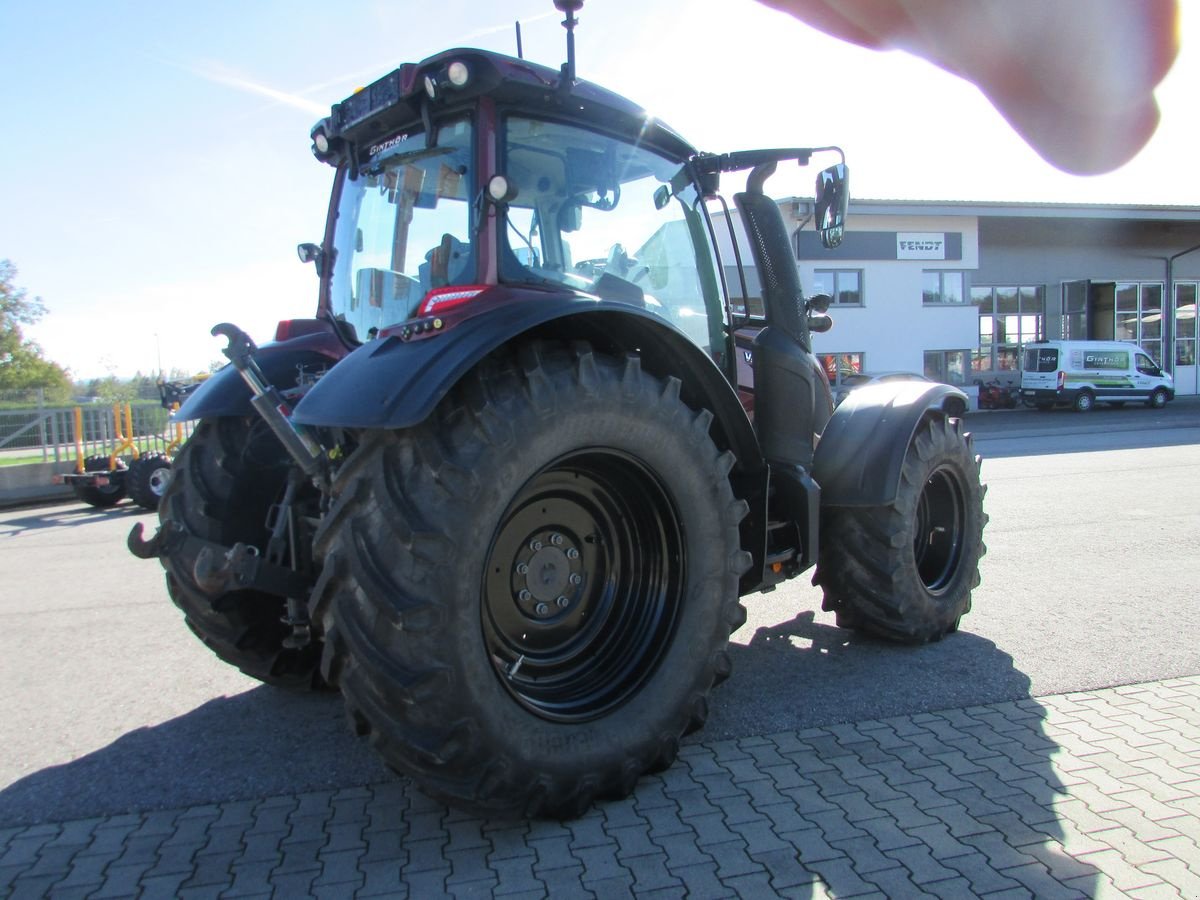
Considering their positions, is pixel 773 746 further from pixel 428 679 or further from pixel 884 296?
pixel 884 296

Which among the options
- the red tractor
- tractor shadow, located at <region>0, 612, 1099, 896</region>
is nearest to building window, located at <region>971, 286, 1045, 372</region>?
the red tractor

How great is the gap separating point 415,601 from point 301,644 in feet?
2.80

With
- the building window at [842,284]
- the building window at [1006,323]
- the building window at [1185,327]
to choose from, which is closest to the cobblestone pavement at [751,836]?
the building window at [842,284]

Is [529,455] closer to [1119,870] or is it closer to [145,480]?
[1119,870]

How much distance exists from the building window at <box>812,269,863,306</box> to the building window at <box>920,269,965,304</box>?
2.25m

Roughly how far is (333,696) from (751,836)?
2.16 m

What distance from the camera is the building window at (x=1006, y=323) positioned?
31.8 meters

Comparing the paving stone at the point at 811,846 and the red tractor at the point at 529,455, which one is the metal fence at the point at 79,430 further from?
the paving stone at the point at 811,846

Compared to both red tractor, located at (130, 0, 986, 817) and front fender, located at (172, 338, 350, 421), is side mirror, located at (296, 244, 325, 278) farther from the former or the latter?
front fender, located at (172, 338, 350, 421)

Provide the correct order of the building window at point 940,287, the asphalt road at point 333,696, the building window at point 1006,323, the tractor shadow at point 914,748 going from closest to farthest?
the tractor shadow at point 914,748
the asphalt road at point 333,696
the building window at point 940,287
the building window at point 1006,323

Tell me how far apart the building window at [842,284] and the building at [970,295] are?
0.03m

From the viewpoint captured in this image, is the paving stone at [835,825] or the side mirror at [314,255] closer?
the paving stone at [835,825]

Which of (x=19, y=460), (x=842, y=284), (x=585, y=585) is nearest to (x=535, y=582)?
(x=585, y=585)

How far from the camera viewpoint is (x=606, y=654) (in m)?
3.26
